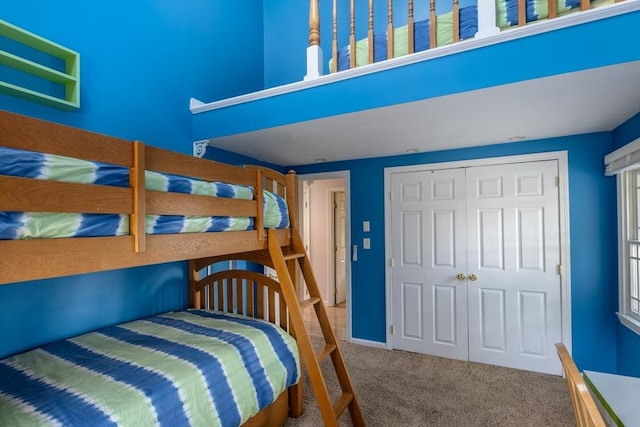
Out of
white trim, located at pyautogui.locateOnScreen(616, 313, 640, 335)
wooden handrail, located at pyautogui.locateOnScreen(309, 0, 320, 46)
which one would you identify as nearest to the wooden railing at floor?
wooden handrail, located at pyautogui.locateOnScreen(309, 0, 320, 46)

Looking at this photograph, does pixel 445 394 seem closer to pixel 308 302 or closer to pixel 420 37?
pixel 308 302

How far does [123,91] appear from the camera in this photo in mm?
2307

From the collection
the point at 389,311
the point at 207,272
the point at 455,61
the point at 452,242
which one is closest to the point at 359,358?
the point at 389,311

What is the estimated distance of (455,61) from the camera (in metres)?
1.82

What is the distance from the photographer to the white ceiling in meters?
1.75

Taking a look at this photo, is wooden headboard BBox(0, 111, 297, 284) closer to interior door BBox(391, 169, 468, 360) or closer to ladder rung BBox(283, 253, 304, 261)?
ladder rung BBox(283, 253, 304, 261)

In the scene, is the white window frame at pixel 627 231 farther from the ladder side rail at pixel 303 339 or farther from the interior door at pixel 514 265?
the ladder side rail at pixel 303 339

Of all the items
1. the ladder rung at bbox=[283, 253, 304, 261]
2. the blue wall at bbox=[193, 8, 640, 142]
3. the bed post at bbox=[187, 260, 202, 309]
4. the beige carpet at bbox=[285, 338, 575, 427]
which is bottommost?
the beige carpet at bbox=[285, 338, 575, 427]

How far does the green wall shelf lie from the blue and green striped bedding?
1.09 metres

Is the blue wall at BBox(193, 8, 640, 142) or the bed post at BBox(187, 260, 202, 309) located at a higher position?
the blue wall at BBox(193, 8, 640, 142)

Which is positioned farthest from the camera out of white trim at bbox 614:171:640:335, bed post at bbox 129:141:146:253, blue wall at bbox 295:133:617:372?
blue wall at bbox 295:133:617:372

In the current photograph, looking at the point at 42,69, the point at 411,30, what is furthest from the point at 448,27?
the point at 42,69

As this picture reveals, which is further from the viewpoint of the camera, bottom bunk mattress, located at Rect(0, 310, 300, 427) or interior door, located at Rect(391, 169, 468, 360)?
interior door, located at Rect(391, 169, 468, 360)

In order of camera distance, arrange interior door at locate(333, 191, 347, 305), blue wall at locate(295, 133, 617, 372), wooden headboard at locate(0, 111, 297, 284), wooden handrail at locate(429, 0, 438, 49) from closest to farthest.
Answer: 1. wooden headboard at locate(0, 111, 297, 284)
2. wooden handrail at locate(429, 0, 438, 49)
3. blue wall at locate(295, 133, 617, 372)
4. interior door at locate(333, 191, 347, 305)
